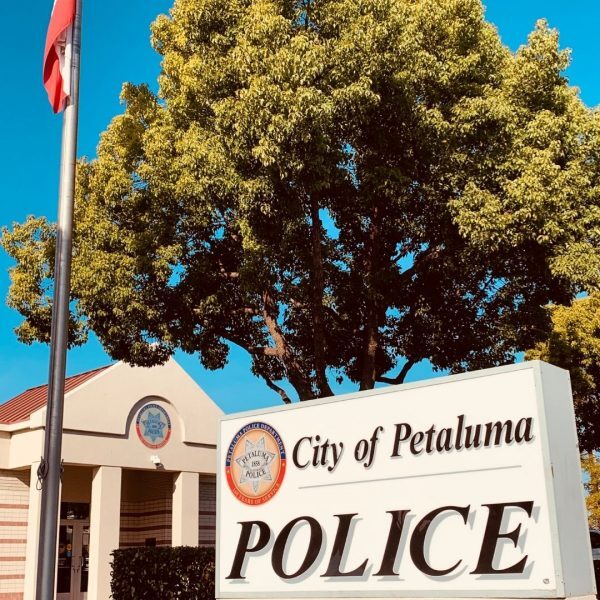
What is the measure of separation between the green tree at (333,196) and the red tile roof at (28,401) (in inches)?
314

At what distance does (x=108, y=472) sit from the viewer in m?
22.8

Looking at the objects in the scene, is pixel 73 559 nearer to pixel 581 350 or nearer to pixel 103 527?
pixel 103 527

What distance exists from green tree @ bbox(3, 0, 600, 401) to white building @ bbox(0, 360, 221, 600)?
664 cm

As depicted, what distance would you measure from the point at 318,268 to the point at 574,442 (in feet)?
28.8

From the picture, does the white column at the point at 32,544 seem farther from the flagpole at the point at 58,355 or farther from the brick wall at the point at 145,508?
the flagpole at the point at 58,355

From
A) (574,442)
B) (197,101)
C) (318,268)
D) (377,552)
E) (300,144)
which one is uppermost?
(197,101)

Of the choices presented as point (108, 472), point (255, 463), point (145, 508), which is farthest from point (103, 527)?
point (255, 463)

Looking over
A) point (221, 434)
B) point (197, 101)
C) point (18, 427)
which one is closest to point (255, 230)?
point (197, 101)

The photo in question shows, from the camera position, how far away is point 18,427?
74.8 ft

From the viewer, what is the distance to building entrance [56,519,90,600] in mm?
24250

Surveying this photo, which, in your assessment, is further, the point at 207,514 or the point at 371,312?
the point at 207,514

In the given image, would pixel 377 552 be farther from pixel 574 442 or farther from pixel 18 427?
pixel 18 427

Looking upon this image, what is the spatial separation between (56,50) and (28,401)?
1780 cm

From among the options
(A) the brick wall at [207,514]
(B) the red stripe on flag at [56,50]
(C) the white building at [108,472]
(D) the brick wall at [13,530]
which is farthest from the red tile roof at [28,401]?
(B) the red stripe on flag at [56,50]
